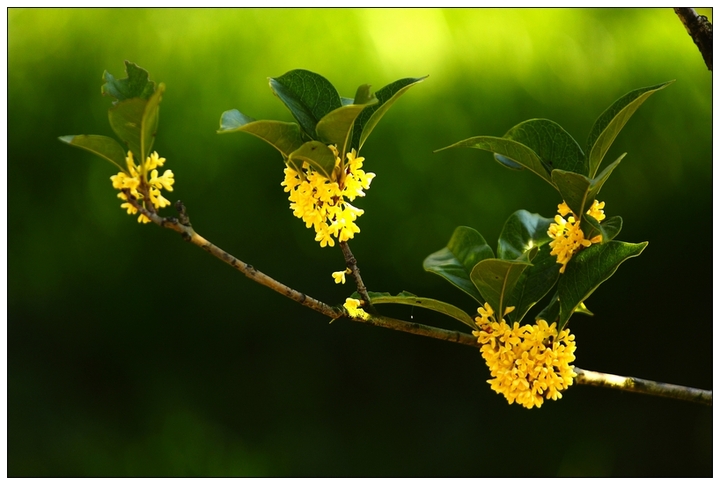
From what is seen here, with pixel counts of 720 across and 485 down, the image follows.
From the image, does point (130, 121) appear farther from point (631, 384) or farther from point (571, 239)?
point (631, 384)

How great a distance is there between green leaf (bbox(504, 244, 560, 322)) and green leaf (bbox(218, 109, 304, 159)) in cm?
29

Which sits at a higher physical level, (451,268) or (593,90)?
(593,90)

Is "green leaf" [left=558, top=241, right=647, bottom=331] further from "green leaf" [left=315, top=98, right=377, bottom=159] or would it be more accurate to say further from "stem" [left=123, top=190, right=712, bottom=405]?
"green leaf" [left=315, top=98, right=377, bottom=159]

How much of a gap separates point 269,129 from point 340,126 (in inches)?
2.5

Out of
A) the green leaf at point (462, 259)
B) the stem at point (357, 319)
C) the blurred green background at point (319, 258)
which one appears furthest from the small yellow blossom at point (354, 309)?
the blurred green background at point (319, 258)

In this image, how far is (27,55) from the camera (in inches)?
70.4

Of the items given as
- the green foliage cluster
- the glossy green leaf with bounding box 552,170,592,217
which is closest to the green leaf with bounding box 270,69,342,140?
the green foliage cluster

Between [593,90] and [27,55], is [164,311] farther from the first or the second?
[593,90]

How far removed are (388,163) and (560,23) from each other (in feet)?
2.01

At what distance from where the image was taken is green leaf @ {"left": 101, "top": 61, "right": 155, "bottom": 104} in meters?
0.57

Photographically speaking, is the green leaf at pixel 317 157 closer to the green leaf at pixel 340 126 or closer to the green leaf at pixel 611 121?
the green leaf at pixel 340 126

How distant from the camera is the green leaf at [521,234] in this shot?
0.82 meters

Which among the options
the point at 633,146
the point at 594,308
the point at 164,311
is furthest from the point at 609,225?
the point at 164,311

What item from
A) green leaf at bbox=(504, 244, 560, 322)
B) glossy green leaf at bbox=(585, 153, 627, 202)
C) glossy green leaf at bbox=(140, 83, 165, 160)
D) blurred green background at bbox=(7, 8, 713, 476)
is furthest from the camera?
blurred green background at bbox=(7, 8, 713, 476)
